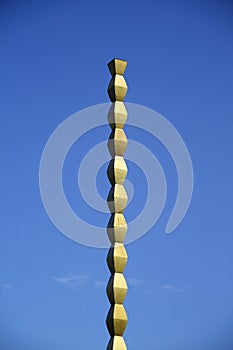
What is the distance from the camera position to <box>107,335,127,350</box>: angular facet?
251 inches

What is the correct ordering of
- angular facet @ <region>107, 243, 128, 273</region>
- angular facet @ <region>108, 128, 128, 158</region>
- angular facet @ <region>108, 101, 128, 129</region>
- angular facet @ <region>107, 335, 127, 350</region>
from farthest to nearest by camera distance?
angular facet @ <region>108, 101, 128, 129</region> → angular facet @ <region>108, 128, 128, 158</region> → angular facet @ <region>107, 243, 128, 273</region> → angular facet @ <region>107, 335, 127, 350</region>

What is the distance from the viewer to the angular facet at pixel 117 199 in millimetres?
6738

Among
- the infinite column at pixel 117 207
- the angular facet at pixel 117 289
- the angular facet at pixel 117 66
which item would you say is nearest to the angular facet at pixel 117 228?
the infinite column at pixel 117 207

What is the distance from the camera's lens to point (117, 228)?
671 centimetres

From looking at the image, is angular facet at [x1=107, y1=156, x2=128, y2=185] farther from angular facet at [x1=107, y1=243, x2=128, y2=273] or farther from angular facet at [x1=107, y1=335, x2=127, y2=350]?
angular facet at [x1=107, y1=335, x2=127, y2=350]

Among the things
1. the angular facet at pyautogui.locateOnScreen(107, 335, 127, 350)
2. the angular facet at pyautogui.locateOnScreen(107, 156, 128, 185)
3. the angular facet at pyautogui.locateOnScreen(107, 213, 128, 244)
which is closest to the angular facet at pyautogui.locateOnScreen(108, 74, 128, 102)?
the angular facet at pyautogui.locateOnScreen(107, 156, 128, 185)

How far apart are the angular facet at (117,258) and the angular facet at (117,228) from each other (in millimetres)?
68

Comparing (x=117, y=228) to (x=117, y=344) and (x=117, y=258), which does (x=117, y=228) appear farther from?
(x=117, y=344)

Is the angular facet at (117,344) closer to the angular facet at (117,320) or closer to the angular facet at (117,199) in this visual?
the angular facet at (117,320)

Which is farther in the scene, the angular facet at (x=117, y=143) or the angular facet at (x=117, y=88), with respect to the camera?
the angular facet at (x=117, y=88)

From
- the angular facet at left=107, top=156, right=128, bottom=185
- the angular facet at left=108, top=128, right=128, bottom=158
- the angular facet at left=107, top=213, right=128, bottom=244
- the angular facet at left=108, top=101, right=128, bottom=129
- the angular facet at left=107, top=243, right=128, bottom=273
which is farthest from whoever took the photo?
the angular facet at left=108, top=101, right=128, bottom=129

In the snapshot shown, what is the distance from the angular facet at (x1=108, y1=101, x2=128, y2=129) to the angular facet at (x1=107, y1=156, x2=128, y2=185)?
1.31ft

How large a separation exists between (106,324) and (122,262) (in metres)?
0.65

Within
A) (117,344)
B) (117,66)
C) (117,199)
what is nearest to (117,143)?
(117,199)
